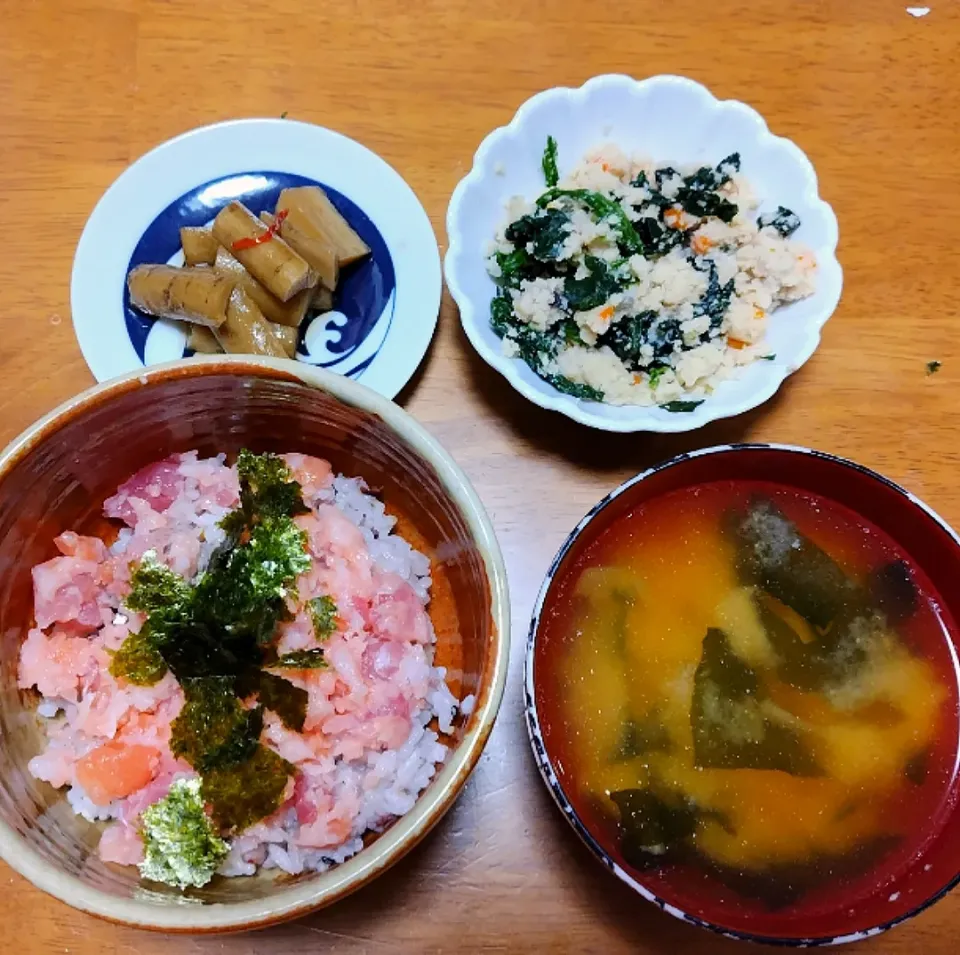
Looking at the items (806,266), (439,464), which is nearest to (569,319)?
(806,266)

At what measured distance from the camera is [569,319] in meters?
1.47

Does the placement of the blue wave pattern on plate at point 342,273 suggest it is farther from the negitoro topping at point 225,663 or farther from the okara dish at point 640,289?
the negitoro topping at point 225,663

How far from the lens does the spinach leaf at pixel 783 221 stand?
1495 mm

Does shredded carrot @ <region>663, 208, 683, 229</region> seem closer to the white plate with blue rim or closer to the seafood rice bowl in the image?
the white plate with blue rim

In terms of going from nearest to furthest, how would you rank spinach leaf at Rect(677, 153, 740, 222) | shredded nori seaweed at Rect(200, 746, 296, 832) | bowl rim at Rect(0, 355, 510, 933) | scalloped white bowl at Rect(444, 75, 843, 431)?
bowl rim at Rect(0, 355, 510, 933) → shredded nori seaweed at Rect(200, 746, 296, 832) → scalloped white bowl at Rect(444, 75, 843, 431) → spinach leaf at Rect(677, 153, 740, 222)

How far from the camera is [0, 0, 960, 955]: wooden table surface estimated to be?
1.49 metres

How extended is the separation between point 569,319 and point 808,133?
574 mm

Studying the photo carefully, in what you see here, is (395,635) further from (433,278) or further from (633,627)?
(433,278)

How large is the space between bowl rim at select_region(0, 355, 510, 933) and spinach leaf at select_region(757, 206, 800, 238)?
29.2 inches

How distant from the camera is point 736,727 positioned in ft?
3.99

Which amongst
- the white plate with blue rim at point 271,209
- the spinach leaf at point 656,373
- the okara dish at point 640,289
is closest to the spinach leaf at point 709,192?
the okara dish at point 640,289

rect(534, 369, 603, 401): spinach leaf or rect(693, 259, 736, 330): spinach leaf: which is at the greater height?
rect(693, 259, 736, 330): spinach leaf

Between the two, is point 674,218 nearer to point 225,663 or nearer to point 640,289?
point 640,289

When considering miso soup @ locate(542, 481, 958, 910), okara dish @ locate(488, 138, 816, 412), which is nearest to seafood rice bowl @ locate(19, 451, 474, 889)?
miso soup @ locate(542, 481, 958, 910)
